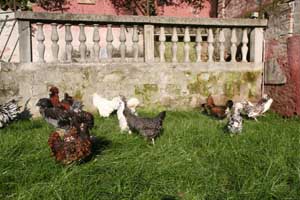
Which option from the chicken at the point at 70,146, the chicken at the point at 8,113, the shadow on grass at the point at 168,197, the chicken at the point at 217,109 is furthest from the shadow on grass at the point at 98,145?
the chicken at the point at 217,109

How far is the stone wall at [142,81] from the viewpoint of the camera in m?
5.37

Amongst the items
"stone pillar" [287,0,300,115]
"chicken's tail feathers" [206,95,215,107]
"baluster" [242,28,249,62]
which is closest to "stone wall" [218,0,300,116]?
"stone pillar" [287,0,300,115]

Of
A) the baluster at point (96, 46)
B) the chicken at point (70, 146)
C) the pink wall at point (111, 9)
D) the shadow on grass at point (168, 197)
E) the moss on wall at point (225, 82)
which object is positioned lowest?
the shadow on grass at point (168, 197)

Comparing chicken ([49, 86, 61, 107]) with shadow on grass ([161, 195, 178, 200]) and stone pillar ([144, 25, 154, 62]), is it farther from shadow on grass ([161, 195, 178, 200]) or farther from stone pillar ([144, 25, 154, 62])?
shadow on grass ([161, 195, 178, 200])

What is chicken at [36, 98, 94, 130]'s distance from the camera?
11.6 ft

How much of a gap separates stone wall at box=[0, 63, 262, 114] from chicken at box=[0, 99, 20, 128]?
1.96 ft

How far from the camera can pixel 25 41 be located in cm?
533

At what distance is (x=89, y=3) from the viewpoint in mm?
12633

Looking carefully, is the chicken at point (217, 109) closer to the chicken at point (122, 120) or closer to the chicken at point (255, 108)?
the chicken at point (255, 108)

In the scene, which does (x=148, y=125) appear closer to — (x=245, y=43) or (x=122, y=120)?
(x=122, y=120)

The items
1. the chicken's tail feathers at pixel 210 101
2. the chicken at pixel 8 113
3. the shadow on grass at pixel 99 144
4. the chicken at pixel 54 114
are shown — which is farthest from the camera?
the chicken's tail feathers at pixel 210 101

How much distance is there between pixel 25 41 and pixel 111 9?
819cm

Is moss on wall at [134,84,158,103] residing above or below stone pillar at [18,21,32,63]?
below

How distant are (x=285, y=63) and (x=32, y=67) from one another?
4541 millimetres
